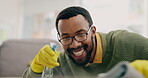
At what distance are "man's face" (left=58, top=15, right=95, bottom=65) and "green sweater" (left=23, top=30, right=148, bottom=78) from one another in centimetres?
4

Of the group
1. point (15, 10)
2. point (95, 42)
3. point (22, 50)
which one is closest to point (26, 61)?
point (22, 50)

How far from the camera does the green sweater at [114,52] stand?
0.59 metres

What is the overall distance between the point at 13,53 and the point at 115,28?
2.37 ft

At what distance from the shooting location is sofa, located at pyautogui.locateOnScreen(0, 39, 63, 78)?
3.71 ft

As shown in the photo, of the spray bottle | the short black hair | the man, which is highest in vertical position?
the short black hair

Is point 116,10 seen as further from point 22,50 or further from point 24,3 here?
point 24,3

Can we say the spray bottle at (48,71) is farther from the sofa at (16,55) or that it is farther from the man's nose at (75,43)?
the sofa at (16,55)

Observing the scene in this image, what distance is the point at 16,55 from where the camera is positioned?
46.3 inches

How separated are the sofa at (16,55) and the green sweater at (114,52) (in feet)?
1.55

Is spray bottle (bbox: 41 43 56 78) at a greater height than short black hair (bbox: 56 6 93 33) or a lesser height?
lesser

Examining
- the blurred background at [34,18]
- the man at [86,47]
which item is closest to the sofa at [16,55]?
the blurred background at [34,18]

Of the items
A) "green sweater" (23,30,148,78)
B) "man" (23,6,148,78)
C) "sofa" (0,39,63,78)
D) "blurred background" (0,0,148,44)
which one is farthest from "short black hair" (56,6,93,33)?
"blurred background" (0,0,148,44)

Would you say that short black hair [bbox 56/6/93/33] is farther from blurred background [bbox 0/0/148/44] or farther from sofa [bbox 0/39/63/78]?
blurred background [bbox 0/0/148/44]

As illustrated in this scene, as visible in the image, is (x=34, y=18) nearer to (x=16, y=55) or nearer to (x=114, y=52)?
(x=16, y=55)
